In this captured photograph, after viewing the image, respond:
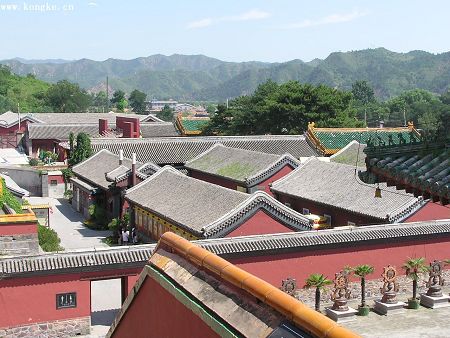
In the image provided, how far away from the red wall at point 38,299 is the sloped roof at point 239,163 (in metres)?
12.1

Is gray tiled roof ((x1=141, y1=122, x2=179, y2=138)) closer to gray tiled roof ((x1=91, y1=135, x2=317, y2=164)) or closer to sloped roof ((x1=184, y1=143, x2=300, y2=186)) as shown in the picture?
gray tiled roof ((x1=91, y1=135, x2=317, y2=164))

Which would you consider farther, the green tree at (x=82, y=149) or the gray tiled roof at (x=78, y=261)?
the green tree at (x=82, y=149)

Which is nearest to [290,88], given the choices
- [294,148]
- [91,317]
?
[294,148]

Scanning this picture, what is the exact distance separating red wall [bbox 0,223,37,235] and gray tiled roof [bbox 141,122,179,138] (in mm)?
28125

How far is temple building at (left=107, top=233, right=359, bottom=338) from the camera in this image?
409 centimetres

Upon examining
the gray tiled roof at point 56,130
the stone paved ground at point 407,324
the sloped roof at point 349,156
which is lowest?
the stone paved ground at point 407,324

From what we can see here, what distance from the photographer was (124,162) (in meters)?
27.5

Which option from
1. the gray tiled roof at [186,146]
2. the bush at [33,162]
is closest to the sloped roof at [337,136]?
the gray tiled roof at [186,146]

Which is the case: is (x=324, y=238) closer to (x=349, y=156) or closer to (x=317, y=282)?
(x=317, y=282)

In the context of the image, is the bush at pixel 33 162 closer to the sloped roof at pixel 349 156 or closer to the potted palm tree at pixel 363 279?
the sloped roof at pixel 349 156

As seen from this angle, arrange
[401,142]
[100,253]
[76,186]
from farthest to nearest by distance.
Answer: [76,186] < [100,253] < [401,142]

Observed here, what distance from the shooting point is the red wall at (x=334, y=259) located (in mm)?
15461

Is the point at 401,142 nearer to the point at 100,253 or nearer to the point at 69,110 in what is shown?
the point at 100,253

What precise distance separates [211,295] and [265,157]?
21.8m
